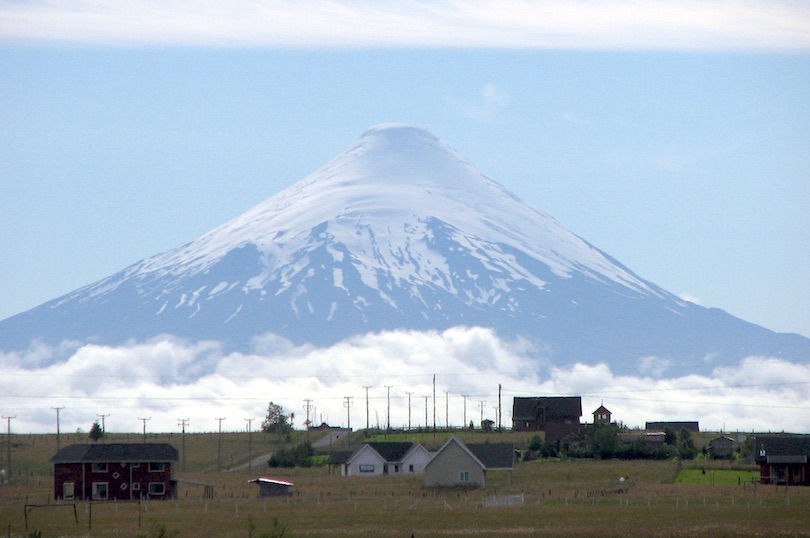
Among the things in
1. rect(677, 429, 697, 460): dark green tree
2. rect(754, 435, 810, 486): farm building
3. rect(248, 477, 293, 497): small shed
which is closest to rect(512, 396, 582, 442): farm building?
rect(677, 429, 697, 460): dark green tree

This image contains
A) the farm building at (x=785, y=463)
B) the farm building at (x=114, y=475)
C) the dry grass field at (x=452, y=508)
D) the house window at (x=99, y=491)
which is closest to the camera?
the dry grass field at (x=452, y=508)

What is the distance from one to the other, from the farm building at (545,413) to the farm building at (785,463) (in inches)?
1797

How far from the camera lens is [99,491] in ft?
314

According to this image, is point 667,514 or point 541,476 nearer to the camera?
point 667,514

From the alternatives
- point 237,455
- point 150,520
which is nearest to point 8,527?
point 150,520

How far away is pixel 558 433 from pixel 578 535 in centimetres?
7863

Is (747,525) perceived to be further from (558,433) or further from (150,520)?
(558,433)

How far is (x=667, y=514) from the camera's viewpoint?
70250mm

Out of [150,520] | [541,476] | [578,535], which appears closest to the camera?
[578,535]

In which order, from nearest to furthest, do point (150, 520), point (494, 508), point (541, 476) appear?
1. point (150, 520)
2. point (494, 508)
3. point (541, 476)

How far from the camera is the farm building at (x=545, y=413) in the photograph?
15050 cm

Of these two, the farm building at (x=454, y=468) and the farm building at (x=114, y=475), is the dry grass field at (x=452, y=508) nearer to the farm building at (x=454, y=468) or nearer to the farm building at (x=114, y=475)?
the farm building at (x=454, y=468)

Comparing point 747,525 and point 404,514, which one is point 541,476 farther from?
point 747,525

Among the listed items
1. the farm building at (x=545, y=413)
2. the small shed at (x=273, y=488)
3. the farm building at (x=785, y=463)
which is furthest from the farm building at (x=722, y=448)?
the small shed at (x=273, y=488)
